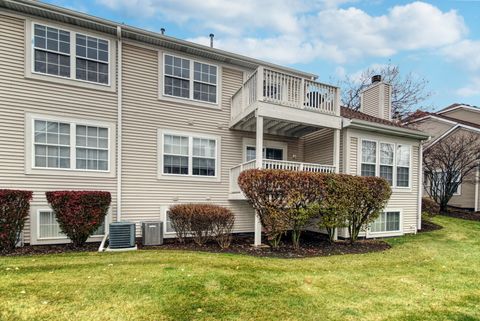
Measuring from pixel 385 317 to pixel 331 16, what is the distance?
14.3 m

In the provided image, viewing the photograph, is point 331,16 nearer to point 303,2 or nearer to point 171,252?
point 303,2

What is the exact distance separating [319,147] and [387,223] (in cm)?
397

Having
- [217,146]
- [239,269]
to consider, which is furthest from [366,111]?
[239,269]

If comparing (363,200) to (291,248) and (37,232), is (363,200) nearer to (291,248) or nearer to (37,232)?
(291,248)

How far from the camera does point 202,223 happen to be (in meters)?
8.03

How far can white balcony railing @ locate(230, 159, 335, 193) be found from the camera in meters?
8.70

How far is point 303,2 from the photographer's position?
12.4 meters

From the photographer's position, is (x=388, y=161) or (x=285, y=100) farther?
(x=388, y=161)

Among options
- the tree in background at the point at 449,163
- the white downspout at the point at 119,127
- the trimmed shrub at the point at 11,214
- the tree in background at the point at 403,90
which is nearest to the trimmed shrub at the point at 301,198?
the white downspout at the point at 119,127

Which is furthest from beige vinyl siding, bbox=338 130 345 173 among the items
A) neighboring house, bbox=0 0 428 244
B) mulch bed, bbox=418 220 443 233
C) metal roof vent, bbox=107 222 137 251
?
metal roof vent, bbox=107 222 137 251

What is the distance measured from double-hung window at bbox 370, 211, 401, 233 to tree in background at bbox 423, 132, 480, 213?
7.04m

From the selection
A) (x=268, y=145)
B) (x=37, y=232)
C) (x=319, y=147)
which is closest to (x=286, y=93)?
(x=268, y=145)

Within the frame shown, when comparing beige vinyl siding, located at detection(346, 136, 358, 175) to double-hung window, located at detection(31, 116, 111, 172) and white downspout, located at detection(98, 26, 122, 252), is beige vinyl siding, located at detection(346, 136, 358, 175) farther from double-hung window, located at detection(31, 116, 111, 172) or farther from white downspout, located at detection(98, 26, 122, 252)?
double-hung window, located at detection(31, 116, 111, 172)

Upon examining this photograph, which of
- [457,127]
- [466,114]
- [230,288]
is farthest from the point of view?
[466,114]
